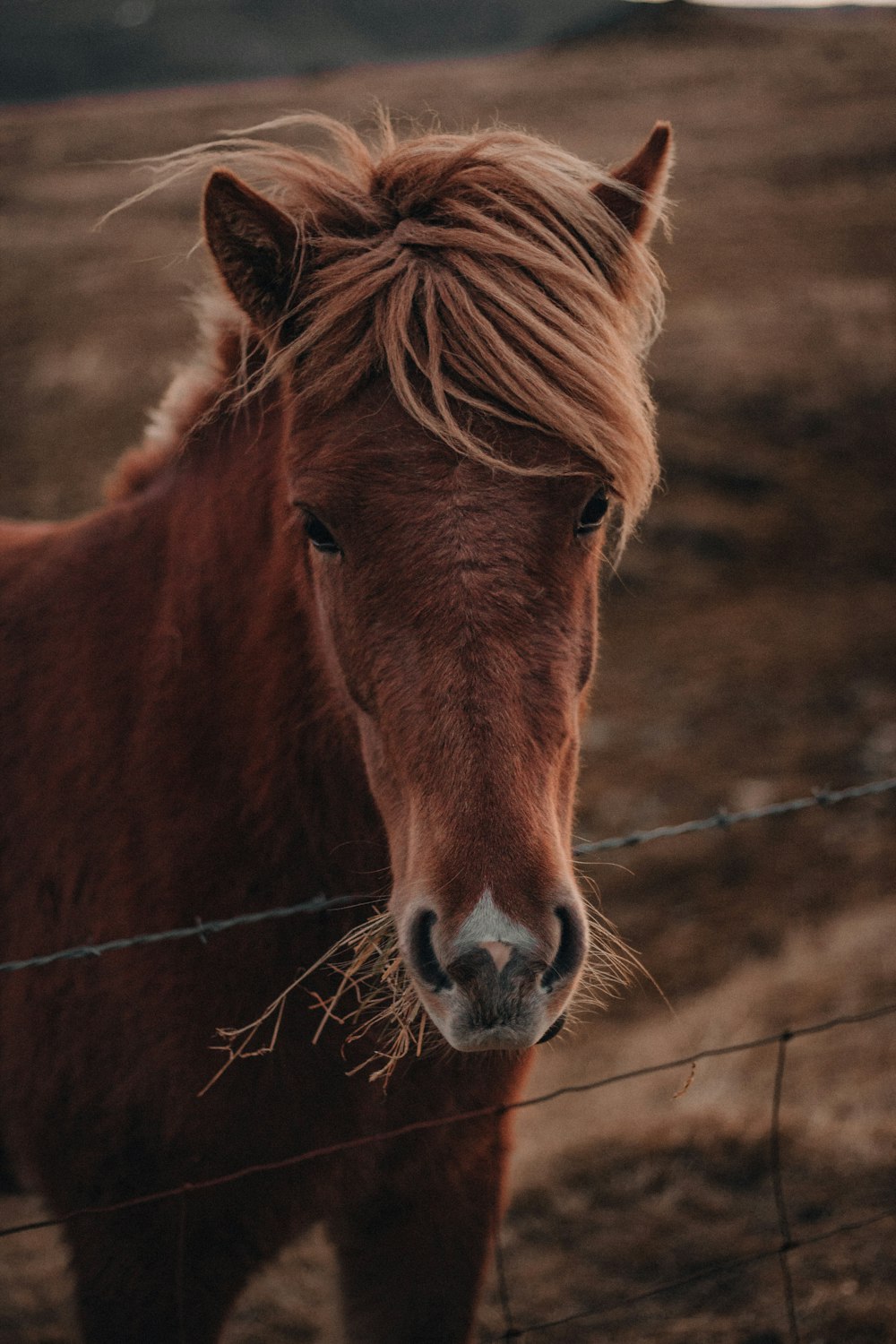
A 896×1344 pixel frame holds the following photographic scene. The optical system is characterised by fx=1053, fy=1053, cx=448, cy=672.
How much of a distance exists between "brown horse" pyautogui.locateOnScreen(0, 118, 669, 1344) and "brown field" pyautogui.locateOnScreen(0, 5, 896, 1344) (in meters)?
0.38

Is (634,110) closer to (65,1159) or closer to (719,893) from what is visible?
(719,893)

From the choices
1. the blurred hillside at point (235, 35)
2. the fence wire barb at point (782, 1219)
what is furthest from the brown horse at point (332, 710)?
the blurred hillside at point (235, 35)

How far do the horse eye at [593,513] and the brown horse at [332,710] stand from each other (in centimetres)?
3

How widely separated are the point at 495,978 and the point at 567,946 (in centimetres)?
16

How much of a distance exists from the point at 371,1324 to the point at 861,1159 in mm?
2516

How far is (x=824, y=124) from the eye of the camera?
86.7ft

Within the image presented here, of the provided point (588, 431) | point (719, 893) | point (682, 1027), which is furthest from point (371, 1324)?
point (719, 893)

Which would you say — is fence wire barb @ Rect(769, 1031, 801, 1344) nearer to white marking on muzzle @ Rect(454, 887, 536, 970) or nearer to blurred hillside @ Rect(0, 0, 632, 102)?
white marking on muzzle @ Rect(454, 887, 536, 970)

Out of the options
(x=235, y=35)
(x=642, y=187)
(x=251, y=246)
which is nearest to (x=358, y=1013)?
(x=251, y=246)

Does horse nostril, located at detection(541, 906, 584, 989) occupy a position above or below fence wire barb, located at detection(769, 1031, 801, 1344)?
above

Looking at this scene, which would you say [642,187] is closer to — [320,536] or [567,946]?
[320,536]

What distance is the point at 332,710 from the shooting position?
243 cm

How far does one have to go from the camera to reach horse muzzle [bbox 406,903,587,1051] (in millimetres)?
1668

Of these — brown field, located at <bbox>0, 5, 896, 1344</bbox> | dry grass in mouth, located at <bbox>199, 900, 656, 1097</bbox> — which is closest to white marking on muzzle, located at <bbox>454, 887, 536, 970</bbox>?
dry grass in mouth, located at <bbox>199, 900, 656, 1097</bbox>
